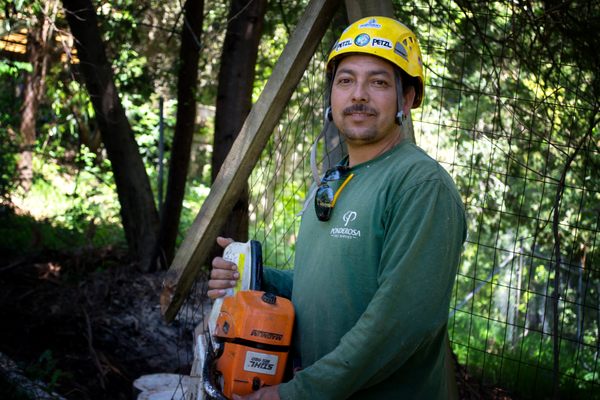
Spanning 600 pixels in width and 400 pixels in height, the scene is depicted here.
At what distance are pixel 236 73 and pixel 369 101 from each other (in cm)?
322

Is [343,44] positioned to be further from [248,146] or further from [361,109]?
[248,146]

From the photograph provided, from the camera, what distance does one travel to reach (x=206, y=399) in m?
2.38

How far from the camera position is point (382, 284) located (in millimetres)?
1959

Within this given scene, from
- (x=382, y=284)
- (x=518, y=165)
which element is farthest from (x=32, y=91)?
(x=382, y=284)

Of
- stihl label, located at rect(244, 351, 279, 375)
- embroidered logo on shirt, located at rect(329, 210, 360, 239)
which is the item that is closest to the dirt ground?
stihl label, located at rect(244, 351, 279, 375)

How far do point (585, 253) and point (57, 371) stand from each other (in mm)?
3859

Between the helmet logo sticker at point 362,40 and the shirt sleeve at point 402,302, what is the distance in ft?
1.95

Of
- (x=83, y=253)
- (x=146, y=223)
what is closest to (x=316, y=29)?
(x=146, y=223)

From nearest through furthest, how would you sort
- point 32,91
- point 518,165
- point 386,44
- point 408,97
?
point 386,44, point 408,97, point 518,165, point 32,91

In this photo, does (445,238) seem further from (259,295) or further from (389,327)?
(259,295)

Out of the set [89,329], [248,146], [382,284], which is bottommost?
[89,329]

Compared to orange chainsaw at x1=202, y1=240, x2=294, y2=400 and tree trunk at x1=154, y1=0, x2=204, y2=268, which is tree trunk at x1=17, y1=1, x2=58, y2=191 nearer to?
tree trunk at x1=154, y1=0, x2=204, y2=268

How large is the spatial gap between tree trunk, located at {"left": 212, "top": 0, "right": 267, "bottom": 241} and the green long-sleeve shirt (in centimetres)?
318

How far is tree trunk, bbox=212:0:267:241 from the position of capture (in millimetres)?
5297
